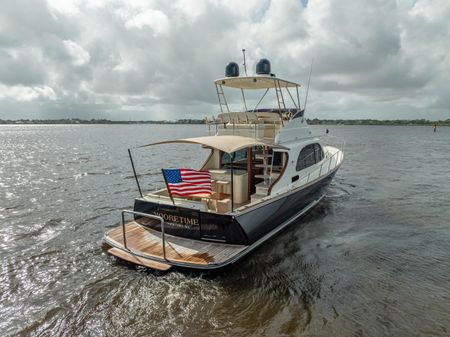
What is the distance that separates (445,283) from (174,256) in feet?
20.8

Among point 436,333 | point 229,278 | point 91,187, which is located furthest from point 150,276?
point 91,187

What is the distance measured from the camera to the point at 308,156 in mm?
11547

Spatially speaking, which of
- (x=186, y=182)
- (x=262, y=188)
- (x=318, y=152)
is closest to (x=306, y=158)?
(x=318, y=152)

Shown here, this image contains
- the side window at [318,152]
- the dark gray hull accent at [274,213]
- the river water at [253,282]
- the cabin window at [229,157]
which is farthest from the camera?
the side window at [318,152]

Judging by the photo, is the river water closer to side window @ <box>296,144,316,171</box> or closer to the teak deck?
the teak deck

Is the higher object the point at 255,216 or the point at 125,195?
the point at 255,216

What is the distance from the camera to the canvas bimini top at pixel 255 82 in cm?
1038

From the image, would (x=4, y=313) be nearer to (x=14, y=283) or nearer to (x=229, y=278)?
(x=14, y=283)

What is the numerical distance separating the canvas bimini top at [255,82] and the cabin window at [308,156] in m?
2.31

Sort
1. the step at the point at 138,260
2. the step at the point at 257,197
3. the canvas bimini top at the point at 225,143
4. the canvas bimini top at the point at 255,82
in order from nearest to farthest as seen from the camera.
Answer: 1. the step at the point at 138,260
2. the canvas bimini top at the point at 225,143
3. the step at the point at 257,197
4. the canvas bimini top at the point at 255,82

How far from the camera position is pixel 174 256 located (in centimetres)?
746

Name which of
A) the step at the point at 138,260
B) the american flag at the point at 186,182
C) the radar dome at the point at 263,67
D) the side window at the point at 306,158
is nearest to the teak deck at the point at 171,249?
the step at the point at 138,260

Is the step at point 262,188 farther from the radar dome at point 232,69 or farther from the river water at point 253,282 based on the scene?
the radar dome at point 232,69

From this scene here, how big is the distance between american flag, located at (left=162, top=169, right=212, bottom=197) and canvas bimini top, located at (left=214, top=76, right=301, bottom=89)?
4218 mm
